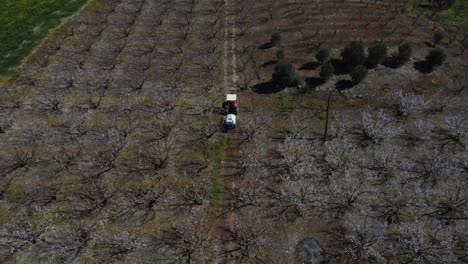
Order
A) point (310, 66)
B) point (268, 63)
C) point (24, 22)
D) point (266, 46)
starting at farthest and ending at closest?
point (24, 22) → point (266, 46) → point (268, 63) → point (310, 66)

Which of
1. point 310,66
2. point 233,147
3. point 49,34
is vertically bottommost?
point 233,147

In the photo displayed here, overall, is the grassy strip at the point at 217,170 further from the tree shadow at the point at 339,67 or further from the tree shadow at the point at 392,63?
the tree shadow at the point at 392,63

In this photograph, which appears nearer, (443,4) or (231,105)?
(231,105)

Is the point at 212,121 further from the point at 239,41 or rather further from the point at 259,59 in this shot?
the point at 239,41

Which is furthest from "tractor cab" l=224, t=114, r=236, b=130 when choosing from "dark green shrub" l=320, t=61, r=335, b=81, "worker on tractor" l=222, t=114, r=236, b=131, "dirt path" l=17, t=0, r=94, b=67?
"dirt path" l=17, t=0, r=94, b=67

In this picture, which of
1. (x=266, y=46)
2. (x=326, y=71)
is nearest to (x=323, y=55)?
(x=326, y=71)

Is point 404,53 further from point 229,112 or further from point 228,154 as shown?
point 228,154

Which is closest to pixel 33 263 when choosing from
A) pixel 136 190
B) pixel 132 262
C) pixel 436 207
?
pixel 132 262
